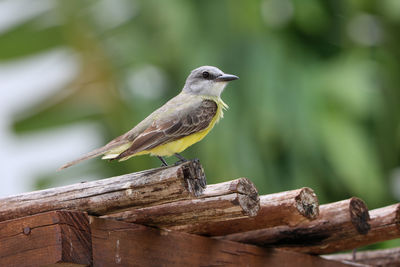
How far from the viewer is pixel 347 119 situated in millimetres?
11078

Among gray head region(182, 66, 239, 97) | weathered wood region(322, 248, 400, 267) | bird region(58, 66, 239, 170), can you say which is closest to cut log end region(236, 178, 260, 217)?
bird region(58, 66, 239, 170)

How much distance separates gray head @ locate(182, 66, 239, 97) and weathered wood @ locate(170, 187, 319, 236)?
1270 millimetres

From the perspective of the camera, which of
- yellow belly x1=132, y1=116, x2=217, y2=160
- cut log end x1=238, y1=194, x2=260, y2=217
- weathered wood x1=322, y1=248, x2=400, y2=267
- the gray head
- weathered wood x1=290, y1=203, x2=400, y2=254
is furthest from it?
weathered wood x1=322, y1=248, x2=400, y2=267

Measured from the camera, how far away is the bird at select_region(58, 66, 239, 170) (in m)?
4.49

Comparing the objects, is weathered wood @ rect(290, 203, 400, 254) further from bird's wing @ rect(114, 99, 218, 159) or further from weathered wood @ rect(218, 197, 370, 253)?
→ bird's wing @ rect(114, 99, 218, 159)

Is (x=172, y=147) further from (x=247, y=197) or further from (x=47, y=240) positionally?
(x=47, y=240)

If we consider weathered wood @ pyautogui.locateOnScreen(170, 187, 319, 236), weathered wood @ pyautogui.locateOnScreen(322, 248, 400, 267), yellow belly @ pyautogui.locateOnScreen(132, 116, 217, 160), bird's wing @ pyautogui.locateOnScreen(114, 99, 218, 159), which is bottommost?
weathered wood @ pyautogui.locateOnScreen(322, 248, 400, 267)

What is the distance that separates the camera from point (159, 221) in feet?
13.6

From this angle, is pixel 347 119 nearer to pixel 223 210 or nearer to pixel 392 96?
pixel 392 96

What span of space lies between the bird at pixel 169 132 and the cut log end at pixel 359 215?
40.5 inches

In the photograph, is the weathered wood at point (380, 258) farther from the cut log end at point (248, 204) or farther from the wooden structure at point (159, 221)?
the cut log end at point (248, 204)

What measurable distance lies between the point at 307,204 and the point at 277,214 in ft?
0.59

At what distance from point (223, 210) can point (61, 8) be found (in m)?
7.66

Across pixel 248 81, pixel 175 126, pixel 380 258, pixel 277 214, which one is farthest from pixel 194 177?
pixel 248 81
